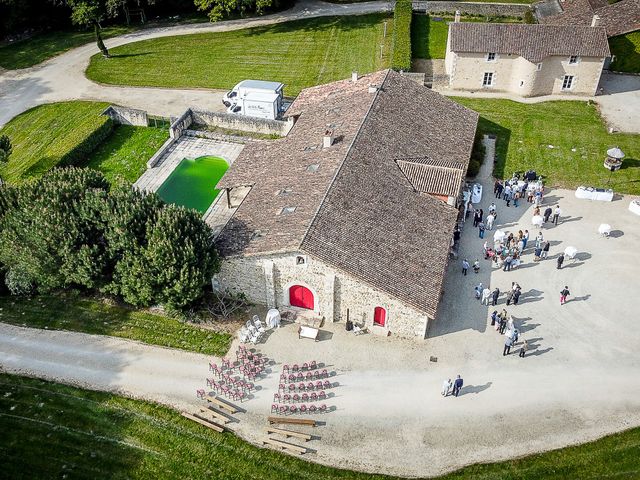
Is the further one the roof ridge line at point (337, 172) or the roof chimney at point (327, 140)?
the roof chimney at point (327, 140)

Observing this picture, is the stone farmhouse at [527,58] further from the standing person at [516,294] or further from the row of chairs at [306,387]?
the row of chairs at [306,387]

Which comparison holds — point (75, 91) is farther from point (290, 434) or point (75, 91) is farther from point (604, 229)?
point (604, 229)

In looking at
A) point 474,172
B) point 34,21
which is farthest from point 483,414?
point 34,21

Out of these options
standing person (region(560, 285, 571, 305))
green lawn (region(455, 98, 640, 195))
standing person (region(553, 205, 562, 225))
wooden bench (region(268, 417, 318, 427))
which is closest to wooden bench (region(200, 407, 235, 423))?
wooden bench (region(268, 417, 318, 427))

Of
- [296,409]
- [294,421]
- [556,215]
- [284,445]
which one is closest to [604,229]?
[556,215]

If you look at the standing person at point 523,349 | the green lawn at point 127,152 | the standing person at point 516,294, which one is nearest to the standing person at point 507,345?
the standing person at point 523,349
